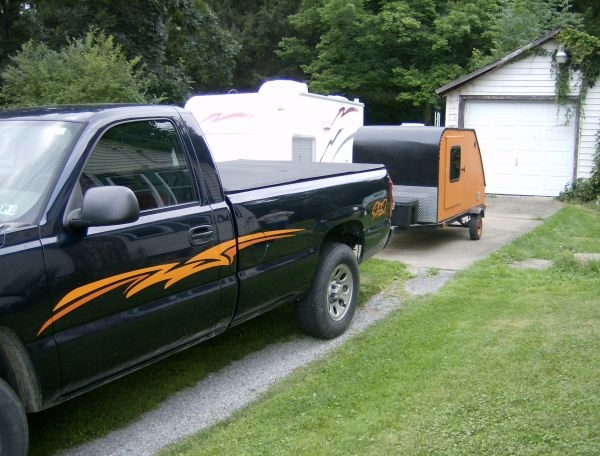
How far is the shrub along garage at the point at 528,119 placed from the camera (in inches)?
639

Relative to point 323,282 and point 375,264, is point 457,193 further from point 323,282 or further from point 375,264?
point 323,282

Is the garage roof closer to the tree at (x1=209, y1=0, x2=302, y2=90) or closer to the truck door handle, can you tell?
the truck door handle

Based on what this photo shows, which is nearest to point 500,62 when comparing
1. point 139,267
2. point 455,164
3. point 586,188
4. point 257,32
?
point 586,188

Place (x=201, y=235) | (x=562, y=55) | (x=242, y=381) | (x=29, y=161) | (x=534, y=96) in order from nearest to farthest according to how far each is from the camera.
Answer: (x=29, y=161) < (x=201, y=235) < (x=242, y=381) < (x=562, y=55) < (x=534, y=96)

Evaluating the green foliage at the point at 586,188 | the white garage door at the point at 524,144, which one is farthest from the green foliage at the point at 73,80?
the green foliage at the point at 586,188

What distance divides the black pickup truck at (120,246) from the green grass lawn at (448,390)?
0.73 metres

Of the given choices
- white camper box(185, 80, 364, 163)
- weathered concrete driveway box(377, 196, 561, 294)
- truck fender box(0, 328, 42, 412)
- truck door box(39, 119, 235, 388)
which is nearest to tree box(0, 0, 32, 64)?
white camper box(185, 80, 364, 163)

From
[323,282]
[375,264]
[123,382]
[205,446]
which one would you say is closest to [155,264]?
[205,446]

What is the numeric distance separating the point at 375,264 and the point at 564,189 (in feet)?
32.1

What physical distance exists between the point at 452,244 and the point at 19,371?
8270mm

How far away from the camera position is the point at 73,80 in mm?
11148

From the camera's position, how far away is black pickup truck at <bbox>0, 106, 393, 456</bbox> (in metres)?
3.17

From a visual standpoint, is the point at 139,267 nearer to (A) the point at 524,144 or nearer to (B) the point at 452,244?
(B) the point at 452,244

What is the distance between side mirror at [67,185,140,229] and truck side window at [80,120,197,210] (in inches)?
9.7
